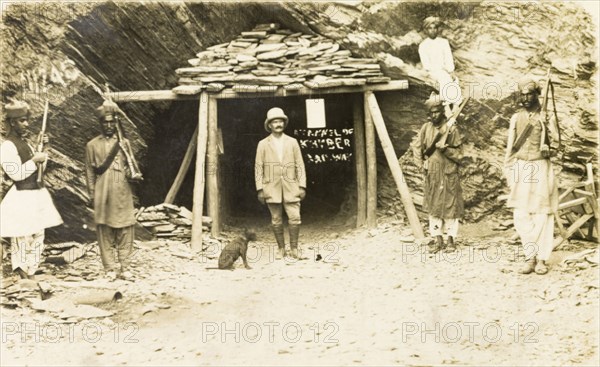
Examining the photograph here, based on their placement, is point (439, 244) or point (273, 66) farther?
point (273, 66)

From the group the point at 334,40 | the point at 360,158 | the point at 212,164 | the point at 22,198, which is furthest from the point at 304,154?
the point at 22,198

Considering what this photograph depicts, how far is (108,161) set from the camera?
21.5 ft

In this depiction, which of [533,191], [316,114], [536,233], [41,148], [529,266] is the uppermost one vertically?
[316,114]

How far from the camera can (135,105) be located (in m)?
7.99

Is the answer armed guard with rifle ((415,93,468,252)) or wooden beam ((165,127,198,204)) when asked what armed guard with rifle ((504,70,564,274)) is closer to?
armed guard with rifle ((415,93,468,252))

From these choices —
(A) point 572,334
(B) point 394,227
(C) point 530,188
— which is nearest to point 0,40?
(B) point 394,227

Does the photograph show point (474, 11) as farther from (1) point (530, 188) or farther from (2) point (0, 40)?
(2) point (0, 40)

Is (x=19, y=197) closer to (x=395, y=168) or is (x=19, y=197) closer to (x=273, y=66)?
(x=273, y=66)

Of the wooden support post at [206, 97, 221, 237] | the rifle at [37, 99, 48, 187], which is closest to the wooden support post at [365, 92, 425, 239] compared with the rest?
the wooden support post at [206, 97, 221, 237]

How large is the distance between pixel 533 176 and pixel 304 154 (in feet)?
13.2

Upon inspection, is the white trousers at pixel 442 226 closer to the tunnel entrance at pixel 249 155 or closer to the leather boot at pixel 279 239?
the leather boot at pixel 279 239

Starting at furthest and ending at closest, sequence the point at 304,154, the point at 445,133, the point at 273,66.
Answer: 1. the point at 304,154
2. the point at 273,66
3. the point at 445,133

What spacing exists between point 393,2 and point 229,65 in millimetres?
2208

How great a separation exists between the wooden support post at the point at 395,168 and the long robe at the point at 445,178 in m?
0.31
